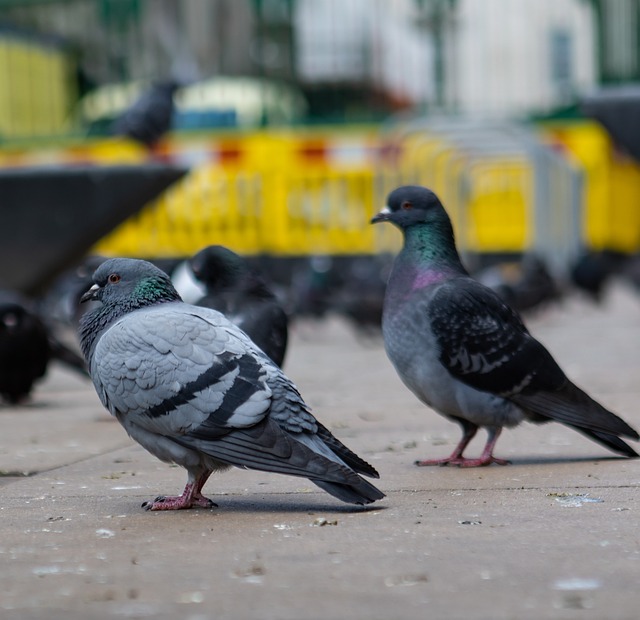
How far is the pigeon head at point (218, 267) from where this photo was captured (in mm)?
5727

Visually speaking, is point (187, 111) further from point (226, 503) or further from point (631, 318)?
point (226, 503)

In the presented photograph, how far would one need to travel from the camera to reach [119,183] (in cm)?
1052

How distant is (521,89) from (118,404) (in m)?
34.2

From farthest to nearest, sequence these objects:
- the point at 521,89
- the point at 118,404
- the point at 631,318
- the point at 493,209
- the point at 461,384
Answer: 1. the point at 521,89
2. the point at 493,209
3. the point at 631,318
4. the point at 461,384
5. the point at 118,404

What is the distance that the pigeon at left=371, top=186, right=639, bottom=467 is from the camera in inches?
193

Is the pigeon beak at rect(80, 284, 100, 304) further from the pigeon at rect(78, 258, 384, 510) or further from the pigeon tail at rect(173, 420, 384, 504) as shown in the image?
the pigeon tail at rect(173, 420, 384, 504)

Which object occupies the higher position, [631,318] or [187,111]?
[187,111]

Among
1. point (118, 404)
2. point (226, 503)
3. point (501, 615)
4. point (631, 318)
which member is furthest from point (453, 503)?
point (631, 318)

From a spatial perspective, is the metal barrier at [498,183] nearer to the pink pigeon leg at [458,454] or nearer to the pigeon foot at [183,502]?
the pink pigeon leg at [458,454]

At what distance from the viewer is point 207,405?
12.9ft

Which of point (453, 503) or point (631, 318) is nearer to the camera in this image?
point (453, 503)

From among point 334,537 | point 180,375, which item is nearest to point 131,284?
point 180,375

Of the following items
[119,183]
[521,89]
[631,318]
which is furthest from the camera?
[521,89]

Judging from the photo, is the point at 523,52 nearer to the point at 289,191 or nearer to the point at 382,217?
the point at 289,191
